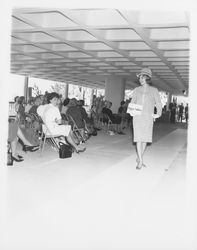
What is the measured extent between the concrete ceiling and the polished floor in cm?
315

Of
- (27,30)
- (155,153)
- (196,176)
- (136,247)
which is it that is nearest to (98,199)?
(136,247)

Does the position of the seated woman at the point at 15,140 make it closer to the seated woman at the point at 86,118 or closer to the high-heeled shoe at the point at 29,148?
the high-heeled shoe at the point at 29,148

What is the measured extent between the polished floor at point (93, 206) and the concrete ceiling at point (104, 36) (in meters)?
3.15

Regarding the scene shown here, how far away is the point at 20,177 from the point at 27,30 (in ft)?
16.4

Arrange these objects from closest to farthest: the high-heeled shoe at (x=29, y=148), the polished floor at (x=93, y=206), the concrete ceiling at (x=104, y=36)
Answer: the polished floor at (x=93, y=206)
the high-heeled shoe at (x=29, y=148)
the concrete ceiling at (x=104, y=36)

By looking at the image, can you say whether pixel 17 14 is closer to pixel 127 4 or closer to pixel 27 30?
pixel 27 30

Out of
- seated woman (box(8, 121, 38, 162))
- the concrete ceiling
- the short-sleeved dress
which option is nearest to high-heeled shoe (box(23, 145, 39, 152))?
seated woman (box(8, 121, 38, 162))

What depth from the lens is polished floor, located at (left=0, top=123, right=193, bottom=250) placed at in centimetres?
250

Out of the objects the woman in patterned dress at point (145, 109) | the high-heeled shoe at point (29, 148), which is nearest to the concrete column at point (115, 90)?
the high-heeled shoe at point (29, 148)

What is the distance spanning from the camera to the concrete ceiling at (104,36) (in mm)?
6938

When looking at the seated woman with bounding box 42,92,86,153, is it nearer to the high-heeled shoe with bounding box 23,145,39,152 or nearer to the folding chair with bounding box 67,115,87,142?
the high-heeled shoe with bounding box 23,145,39,152

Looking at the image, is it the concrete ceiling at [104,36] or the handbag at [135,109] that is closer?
the handbag at [135,109]

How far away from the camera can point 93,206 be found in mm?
3301

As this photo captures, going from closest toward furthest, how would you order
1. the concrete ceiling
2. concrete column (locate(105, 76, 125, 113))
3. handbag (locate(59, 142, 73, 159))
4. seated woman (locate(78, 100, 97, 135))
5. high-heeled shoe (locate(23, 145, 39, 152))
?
handbag (locate(59, 142, 73, 159)) < high-heeled shoe (locate(23, 145, 39, 152)) < the concrete ceiling < seated woman (locate(78, 100, 97, 135)) < concrete column (locate(105, 76, 125, 113))
